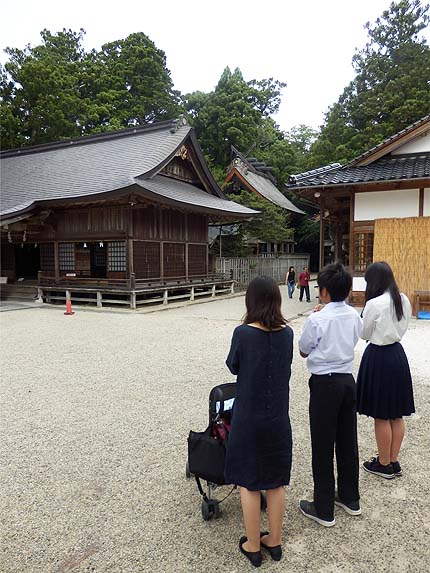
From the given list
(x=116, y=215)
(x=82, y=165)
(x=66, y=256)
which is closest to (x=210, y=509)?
(x=116, y=215)

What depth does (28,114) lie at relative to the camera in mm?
24719

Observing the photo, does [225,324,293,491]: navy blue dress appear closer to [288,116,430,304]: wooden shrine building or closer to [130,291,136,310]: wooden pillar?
[288,116,430,304]: wooden shrine building

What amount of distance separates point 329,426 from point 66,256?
13592 mm

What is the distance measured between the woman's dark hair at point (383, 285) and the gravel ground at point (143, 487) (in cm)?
127

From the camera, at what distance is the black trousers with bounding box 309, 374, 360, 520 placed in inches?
92.5

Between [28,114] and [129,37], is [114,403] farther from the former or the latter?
[129,37]

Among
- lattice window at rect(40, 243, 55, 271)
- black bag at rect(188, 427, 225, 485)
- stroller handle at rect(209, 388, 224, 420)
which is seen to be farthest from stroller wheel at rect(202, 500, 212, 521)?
lattice window at rect(40, 243, 55, 271)

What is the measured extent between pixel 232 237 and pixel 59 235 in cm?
1011

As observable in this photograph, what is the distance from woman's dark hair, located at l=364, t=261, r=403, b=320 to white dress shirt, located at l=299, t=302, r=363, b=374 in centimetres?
57

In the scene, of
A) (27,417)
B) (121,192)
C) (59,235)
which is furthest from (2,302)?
(27,417)

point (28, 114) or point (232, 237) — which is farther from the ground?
point (28, 114)

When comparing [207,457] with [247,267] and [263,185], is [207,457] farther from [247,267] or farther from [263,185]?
[263,185]

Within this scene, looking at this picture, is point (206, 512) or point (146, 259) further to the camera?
point (146, 259)

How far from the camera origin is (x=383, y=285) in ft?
9.28
